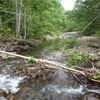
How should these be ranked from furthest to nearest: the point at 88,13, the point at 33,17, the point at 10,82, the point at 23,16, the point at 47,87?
the point at 33,17 < the point at 23,16 < the point at 88,13 < the point at 10,82 < the point at 47,87

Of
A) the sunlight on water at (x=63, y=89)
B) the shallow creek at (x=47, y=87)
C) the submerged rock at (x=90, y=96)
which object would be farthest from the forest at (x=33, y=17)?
the submerged rock at (x=90, y=96)

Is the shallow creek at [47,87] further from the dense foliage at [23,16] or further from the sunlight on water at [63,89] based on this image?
the dense foliage at [23,16]

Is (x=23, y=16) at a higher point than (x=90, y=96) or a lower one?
higher

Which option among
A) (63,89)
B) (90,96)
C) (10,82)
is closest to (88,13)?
(63,89)

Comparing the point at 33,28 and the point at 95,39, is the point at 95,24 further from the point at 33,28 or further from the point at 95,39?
the point at 33,28

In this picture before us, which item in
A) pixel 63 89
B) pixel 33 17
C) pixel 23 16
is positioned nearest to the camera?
pixel 63 89

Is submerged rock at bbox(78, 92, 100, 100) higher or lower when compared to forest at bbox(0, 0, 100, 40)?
lower

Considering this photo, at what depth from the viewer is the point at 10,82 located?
6.11 meters

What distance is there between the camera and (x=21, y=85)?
5.78 meters

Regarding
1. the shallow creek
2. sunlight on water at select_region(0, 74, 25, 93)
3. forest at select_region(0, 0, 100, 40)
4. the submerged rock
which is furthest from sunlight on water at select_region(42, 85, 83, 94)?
forest at select_region(0, 0, 100, 40)

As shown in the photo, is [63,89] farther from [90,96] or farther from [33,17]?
[33,17]

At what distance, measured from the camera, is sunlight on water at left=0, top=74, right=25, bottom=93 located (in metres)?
5.58

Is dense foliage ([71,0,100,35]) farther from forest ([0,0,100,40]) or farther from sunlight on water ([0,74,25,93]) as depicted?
sunlight on water ([0,74,25,93])

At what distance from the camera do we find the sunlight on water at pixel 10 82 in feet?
18.3
